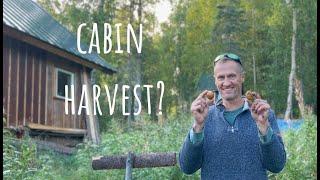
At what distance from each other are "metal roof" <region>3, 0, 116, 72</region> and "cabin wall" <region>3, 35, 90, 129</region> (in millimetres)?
255

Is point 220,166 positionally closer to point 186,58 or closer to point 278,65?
point 278,65

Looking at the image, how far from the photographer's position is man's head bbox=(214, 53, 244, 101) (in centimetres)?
240

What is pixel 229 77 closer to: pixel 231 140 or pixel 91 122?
pixel 231 140

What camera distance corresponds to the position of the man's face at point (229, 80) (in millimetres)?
2402

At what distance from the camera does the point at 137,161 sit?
403 cm

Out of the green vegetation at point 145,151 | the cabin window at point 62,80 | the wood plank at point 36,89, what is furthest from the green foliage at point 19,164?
the cabin window at point 62,80

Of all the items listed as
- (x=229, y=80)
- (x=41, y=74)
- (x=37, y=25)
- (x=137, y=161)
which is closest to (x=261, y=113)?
(x=229, y=80)

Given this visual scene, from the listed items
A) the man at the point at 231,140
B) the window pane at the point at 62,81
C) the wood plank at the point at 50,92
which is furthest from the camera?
the window pane at the point at 62,81

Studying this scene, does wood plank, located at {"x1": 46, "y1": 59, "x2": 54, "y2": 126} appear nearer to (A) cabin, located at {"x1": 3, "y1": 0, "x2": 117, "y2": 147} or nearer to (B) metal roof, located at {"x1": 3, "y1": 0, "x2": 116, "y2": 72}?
(A) cabin, located at {"x1": 3, "y1": 0, "x2": 117, "y2": 147}

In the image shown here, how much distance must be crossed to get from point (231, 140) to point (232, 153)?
5cm

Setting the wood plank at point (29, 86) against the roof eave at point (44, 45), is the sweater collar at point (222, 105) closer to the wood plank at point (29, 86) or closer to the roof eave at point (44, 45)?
the roof eave at point (44, 45)

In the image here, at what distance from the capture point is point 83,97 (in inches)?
434

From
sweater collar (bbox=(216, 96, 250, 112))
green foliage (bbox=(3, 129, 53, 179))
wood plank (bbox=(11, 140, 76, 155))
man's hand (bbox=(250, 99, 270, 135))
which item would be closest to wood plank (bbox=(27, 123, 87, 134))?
wood plank (bbox=(11, 140, 76, 155))

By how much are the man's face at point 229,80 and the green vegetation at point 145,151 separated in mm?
2520
